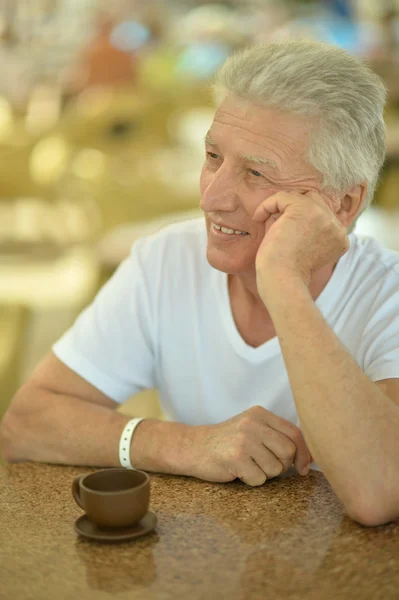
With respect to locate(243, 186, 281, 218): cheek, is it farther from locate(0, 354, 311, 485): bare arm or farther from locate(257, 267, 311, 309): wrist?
locate(0, 354, 311, 485): bare arm

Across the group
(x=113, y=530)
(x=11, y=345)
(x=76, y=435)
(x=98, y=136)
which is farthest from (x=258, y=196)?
(x=98, y=136)

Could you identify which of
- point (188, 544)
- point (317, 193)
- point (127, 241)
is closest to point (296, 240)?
point (317, 193)

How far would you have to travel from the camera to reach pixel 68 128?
16.3ft

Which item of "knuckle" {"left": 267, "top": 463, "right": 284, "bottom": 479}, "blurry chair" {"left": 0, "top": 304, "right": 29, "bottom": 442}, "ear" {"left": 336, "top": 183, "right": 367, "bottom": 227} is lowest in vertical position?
"blurry chair" {"left": 0, "top": 304, "right": 29, "bottom": 442}

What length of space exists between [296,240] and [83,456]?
54 cm

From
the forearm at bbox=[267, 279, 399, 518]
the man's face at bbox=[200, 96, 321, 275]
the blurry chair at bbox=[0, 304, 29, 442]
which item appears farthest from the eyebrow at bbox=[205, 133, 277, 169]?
the blurry chair at bbox=[0, 304, 29, 442]

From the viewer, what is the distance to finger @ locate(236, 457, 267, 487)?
137cm

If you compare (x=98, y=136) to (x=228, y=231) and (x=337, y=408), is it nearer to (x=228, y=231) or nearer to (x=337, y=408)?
(x=228, y=231)

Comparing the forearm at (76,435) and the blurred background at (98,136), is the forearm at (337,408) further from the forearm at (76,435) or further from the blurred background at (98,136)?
the blurred background at (98,136)

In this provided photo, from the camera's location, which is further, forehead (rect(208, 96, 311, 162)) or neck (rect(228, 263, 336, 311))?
neck (rect(228, 263, 336, 311))

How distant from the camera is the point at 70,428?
5.31 feet

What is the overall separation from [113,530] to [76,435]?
1.46ft

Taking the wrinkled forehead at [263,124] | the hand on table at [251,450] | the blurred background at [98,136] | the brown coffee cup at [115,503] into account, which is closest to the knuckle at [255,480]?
the hand on table at [251,450]

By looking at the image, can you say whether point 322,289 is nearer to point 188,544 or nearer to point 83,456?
point 83,456
